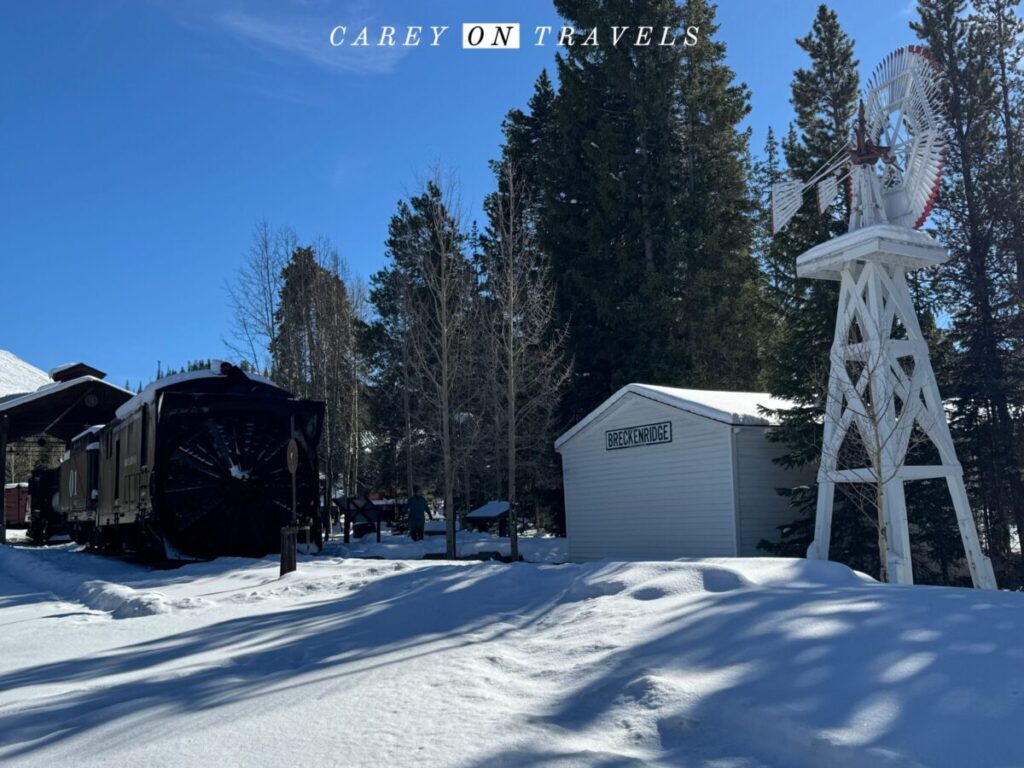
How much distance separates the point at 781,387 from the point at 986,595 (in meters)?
14.3

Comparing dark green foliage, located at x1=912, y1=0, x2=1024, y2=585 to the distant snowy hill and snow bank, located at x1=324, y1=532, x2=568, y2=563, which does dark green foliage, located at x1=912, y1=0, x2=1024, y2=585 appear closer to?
snow bank, located at x1=324, y1=532, x2=568, y2=563

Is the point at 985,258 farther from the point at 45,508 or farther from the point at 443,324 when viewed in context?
the point at 45,508

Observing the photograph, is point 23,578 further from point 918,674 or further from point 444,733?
point 918,674

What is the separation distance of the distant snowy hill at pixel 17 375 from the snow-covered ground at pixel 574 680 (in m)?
98.5

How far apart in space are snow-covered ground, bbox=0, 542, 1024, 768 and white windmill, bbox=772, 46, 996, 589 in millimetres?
6767

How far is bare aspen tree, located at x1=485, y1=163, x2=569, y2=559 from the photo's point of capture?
22281mm

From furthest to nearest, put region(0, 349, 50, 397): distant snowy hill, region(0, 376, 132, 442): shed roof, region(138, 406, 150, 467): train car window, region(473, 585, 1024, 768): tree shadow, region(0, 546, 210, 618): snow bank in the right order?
1. region(0, 349, 50, 397): distant snowy hill
2. region(0, 376, 132, 442): shed roof
3. region(138, 406, 150, 467): train car window
4. region(0, 546, 210, 618): snow bank
5. region(473, 585, 1024, 768): tree shadow

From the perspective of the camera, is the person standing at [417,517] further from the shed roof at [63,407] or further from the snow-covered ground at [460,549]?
the shed roof at [63,407]

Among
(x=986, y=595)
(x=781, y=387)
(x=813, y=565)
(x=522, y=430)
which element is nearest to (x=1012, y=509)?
(x=781, y=387)

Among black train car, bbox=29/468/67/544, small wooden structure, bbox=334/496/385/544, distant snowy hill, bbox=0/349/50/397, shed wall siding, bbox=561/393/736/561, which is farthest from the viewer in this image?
distant snowy hill, bbox=0/349/50/397

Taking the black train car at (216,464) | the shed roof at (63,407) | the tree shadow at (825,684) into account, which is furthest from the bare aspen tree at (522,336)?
the shed roof at (63,407)

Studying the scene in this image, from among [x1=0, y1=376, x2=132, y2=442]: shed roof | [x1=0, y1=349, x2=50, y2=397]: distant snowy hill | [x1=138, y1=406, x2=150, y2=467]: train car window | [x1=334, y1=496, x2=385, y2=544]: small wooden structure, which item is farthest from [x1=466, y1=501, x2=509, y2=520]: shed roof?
[x1=0, y1=349, x2=50, y2=397]: distant snowy hill

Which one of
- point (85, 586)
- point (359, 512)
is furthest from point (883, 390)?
point (359, 512)

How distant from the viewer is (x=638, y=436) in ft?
66.9
